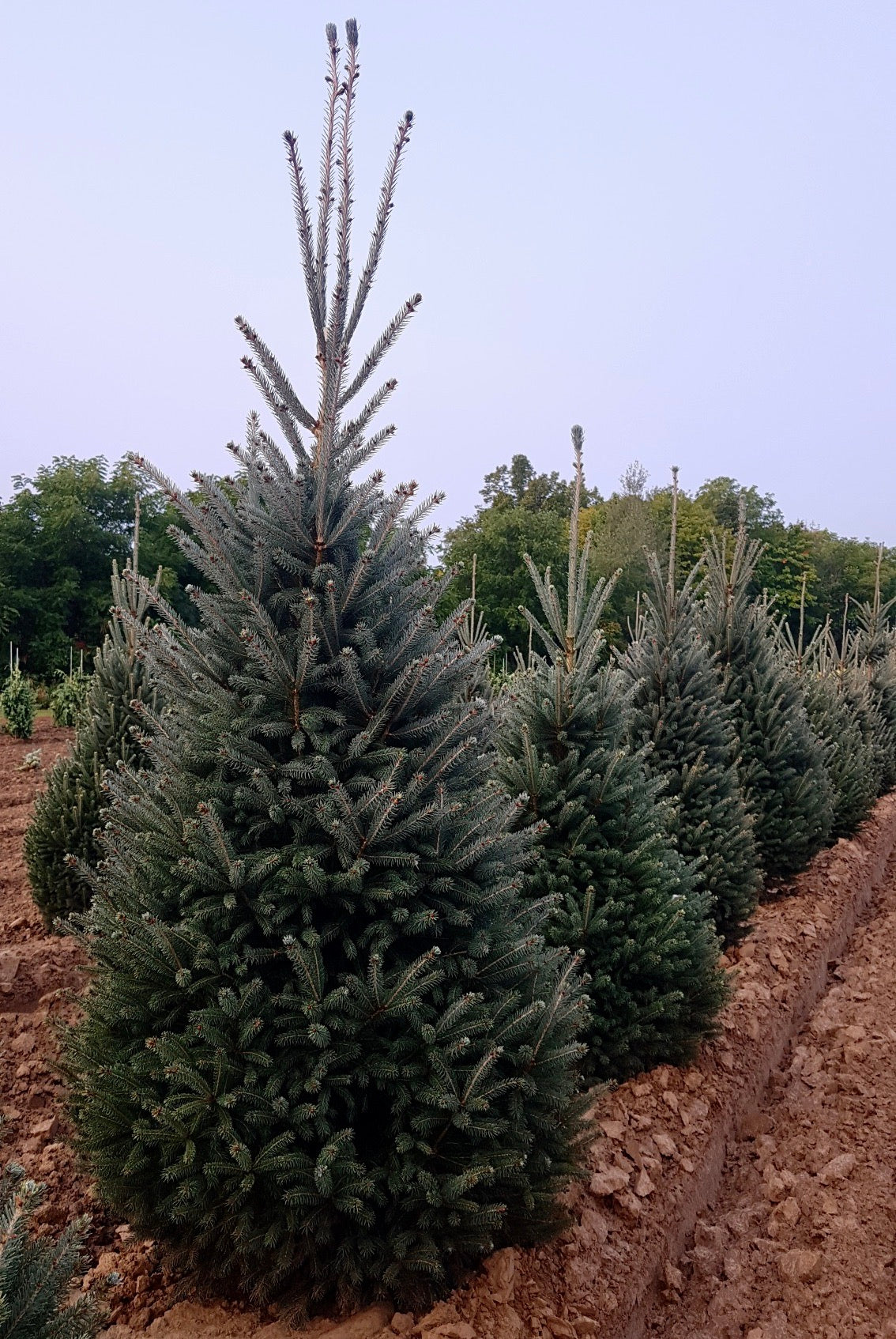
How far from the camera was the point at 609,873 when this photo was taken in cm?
423

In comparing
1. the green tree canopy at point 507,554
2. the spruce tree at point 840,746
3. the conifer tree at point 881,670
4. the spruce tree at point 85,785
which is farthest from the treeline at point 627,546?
the spruce tree at point 85,785

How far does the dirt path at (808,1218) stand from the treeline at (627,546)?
22.6 metres

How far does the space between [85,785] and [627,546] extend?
37.4m

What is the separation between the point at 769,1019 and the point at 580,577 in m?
2.81

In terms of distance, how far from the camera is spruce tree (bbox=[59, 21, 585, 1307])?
2459 millimetres

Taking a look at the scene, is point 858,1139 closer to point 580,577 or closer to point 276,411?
point 580,577

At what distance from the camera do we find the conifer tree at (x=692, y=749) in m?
5.95

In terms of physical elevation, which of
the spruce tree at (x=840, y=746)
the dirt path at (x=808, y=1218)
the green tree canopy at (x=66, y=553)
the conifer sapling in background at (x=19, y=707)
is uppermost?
the green tree canopy at (x=66, y=553)

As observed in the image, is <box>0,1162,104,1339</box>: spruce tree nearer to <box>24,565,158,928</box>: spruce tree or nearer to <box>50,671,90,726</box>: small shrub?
<box>24,565,158,928</box>: spruce tree

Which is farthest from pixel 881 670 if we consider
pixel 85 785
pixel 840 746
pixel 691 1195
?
pixel 85 785

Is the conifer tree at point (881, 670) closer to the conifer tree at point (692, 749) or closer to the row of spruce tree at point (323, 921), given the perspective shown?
the conifer tree at point (692, 749)

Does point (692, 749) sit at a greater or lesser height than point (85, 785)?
greater

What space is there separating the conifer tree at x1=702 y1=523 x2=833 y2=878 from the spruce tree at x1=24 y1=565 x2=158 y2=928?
15.1 ft

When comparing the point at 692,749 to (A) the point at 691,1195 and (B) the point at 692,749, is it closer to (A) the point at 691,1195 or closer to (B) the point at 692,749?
(B) the point at 692,749
